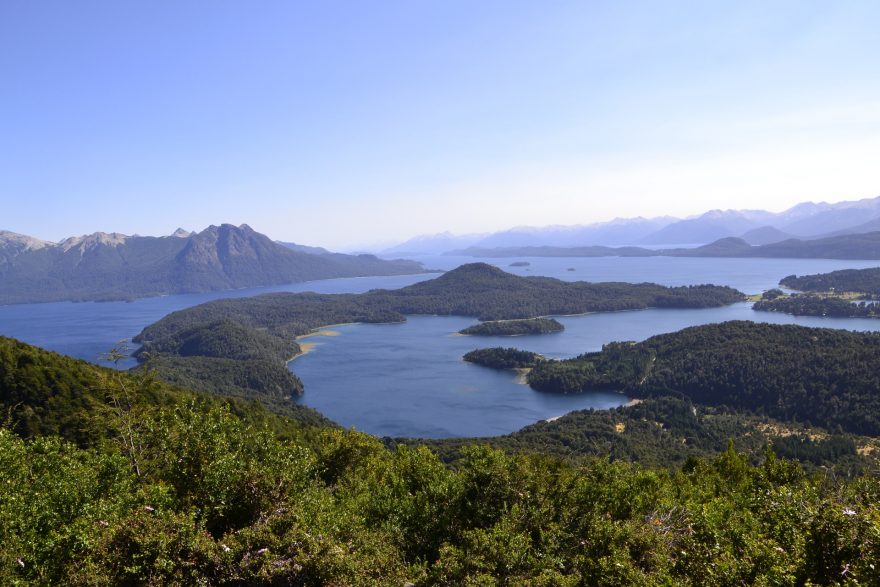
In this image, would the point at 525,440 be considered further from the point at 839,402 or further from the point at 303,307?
the point at 303,307

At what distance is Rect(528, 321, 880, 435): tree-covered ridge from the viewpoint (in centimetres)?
6969

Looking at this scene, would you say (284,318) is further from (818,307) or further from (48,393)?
(818,307)

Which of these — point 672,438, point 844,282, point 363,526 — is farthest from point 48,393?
point 844,282

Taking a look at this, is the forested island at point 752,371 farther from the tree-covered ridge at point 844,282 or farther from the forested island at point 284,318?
the tree-covered ridge at point 844,282

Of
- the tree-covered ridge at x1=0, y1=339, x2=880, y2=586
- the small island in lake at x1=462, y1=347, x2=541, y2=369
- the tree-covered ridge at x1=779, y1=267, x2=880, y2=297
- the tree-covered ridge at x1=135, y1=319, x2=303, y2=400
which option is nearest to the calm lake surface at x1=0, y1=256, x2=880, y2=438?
the small island in lake at x1=462, y1=347, x2=541, y2=369

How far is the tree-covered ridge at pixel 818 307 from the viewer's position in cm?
13750

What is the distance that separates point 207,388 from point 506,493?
89.1 m

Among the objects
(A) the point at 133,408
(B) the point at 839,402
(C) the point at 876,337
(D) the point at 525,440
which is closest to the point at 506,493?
(A) the point at 133,408

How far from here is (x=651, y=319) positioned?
155 metres

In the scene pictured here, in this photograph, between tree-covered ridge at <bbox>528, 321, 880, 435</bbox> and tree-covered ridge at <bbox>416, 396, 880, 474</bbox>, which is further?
tree-covered ridge at <bbox>528, 321, 880, 435</bbox>

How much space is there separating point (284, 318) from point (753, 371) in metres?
146

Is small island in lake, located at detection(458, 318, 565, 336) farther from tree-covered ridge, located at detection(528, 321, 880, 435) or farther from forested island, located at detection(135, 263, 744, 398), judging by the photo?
tree-covered ridge, located at detection(528, 321, 880, 435)

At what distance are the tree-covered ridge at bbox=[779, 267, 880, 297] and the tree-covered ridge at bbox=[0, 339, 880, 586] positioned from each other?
193594mm

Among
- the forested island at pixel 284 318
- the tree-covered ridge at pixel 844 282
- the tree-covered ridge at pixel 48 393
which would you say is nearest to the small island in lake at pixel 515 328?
the forested island at pixel 284 318
